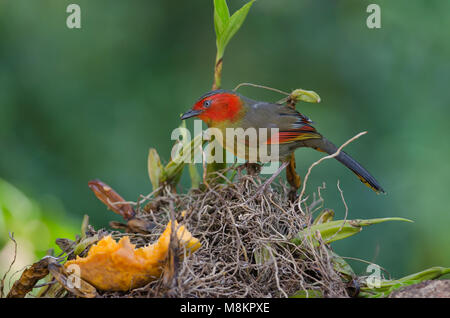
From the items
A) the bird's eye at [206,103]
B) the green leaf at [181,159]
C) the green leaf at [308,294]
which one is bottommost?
the green leaf at [308,294]

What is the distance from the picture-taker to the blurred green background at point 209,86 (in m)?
3.06

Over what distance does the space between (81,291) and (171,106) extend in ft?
7.48

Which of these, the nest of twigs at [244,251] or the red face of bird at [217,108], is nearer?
the nest of twigs at [244,251]

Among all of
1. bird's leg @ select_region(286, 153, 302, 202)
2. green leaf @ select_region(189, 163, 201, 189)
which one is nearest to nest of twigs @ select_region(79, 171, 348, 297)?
bird's leg @ select_region(286, 153, 302, 202)

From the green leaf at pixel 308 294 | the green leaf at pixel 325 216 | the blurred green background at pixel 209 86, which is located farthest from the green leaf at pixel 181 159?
the blurred green background at pixel 209 86

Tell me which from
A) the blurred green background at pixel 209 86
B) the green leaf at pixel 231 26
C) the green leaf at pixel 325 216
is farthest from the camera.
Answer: the blurred green background at pixel 209 86

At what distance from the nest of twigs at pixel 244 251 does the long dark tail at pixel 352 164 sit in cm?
29

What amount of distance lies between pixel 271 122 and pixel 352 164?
0.37 metres

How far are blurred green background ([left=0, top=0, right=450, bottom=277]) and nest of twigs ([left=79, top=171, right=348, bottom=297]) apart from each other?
4.67 feet

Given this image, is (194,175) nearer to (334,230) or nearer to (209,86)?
(334,230)

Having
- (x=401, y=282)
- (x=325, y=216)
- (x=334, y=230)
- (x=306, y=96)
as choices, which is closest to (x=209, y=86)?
(x=306, y=96)

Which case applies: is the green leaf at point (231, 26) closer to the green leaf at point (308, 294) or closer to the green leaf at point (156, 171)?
the green leaf at point (156, 171)

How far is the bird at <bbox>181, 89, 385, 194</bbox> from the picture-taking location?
1.96 meters
